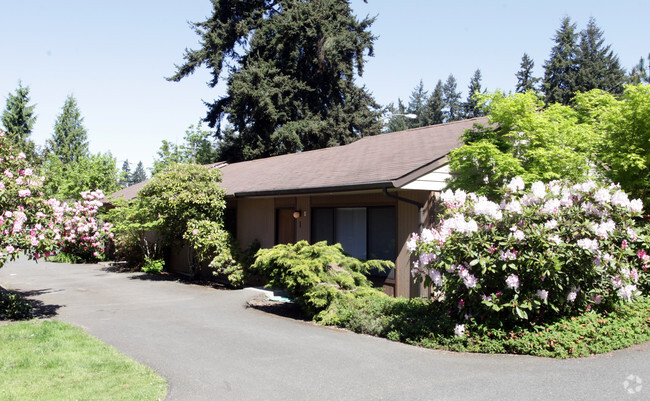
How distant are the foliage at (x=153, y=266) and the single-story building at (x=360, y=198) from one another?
13.6ft

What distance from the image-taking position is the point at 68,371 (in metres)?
6.33

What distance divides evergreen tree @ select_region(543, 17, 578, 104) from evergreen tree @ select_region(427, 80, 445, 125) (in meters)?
24.2

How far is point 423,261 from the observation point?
7.47m

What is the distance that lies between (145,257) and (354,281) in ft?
38.3

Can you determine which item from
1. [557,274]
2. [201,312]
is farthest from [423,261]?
[201,312]

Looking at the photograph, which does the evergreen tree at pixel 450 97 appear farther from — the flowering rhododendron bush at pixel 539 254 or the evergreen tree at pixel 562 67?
the flowering rhododendron bush at pixel 539 254

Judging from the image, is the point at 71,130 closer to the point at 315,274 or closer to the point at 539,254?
the point at 315,274

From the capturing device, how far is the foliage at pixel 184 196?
14672 mm

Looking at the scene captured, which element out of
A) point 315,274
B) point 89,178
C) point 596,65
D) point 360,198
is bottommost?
point 315,274

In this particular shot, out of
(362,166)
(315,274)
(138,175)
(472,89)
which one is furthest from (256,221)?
(138,175)

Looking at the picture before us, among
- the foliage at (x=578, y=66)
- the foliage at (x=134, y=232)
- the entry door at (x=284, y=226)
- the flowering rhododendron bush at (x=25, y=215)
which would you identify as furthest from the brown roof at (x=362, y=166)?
the foliage at (x=578, y=66)

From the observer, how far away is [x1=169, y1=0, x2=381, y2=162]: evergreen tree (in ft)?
105

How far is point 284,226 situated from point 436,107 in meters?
66.0

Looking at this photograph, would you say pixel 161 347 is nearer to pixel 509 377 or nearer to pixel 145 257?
pixel 509 377
